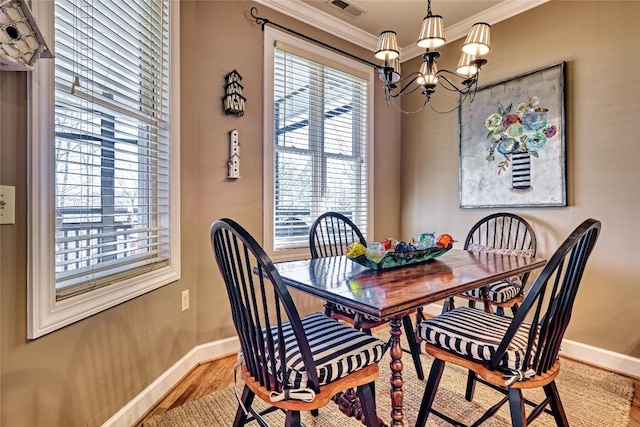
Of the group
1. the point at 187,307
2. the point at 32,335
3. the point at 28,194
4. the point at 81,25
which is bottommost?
the point at 187,307

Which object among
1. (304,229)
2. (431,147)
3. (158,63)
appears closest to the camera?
(158,63)

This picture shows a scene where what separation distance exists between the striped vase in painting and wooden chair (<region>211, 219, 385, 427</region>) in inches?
80.4

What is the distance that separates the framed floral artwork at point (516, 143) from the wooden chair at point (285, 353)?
2040mm

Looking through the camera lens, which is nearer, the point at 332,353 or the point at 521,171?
the point at 332,353

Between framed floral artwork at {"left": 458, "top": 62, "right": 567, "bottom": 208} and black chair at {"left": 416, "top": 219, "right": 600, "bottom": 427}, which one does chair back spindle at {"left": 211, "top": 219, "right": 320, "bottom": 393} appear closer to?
black chair at {"left": 416, "top": 219, "right": 600, "bottom": 427}

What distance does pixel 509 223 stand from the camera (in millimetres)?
2678

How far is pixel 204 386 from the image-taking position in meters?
2.02

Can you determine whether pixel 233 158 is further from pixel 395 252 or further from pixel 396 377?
pixel 396 377

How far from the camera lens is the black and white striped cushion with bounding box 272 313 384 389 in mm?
1097

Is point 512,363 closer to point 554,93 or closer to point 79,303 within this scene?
point 79,303

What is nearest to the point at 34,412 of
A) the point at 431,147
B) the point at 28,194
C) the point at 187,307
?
the point at 28,194

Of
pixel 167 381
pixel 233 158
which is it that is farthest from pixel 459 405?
pixel 233 158

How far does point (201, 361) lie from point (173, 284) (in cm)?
65

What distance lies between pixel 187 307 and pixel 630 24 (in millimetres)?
3391
